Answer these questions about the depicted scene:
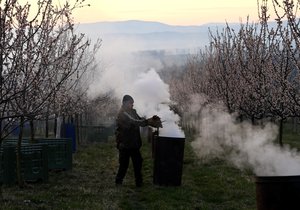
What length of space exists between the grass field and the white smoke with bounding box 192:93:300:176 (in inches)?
35.1

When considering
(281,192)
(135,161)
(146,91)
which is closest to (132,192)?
(135,161)

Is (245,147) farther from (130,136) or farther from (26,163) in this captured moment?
(26,163)

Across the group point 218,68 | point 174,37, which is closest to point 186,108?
point 218,68

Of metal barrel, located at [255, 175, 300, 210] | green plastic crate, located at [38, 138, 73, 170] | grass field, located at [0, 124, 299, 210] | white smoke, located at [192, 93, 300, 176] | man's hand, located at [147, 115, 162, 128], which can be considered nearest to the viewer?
metal barrel, located at [255, 175, 300, 210]

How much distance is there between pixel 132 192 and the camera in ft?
35.7

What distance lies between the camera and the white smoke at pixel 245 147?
9.90 meters

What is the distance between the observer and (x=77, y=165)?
51.9 feet

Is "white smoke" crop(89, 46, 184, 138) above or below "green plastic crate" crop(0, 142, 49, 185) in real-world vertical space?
above

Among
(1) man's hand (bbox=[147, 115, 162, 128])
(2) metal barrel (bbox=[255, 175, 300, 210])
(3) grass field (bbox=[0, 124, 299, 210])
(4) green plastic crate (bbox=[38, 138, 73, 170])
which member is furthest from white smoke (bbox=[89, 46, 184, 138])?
(2) metal barrel (bbox=[255, 175, 300, 210])

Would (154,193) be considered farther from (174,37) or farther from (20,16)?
(174,37)

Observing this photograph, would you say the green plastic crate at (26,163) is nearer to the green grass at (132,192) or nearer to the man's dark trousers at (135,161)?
the green grass at (132,192)

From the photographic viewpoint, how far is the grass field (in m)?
9.40

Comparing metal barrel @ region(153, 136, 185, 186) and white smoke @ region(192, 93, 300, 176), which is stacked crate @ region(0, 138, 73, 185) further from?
white smoke @ region(192, 93, 300, 176)

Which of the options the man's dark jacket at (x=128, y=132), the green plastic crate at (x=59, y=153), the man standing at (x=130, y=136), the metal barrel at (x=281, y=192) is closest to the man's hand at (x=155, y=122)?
the man standing at (x=130, y=136)
